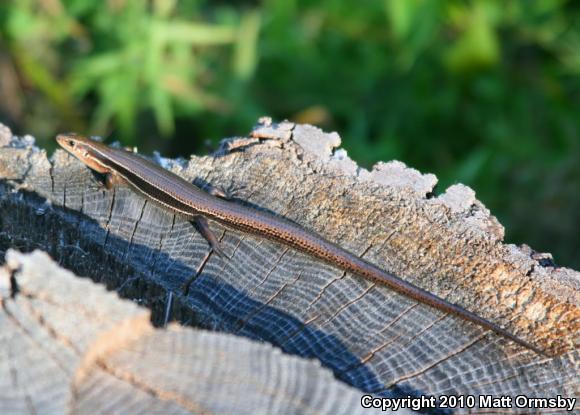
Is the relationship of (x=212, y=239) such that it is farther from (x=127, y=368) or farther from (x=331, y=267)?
(x=127, y=368)

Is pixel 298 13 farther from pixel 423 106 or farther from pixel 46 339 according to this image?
pixel 46 339

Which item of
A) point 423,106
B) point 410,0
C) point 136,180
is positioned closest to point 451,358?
point 136,180

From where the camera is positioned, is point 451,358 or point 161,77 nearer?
point 451,358

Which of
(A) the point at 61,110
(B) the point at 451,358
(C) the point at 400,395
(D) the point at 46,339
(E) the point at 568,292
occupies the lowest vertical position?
(D) the point at 46,339

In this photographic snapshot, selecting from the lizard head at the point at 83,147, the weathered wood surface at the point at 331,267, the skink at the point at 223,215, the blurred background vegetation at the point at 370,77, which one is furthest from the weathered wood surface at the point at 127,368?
the blurred background vegetation at the point at 370,77

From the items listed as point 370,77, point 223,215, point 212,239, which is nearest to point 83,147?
point 223,215

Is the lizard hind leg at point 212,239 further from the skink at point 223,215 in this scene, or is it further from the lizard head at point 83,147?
the lizard head at point 83,147

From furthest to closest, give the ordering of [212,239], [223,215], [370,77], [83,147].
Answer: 1. [370,77]
2. [83,147]
3. [223,215]
4. [212,239]

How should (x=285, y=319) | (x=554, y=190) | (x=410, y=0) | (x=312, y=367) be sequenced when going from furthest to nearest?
(x=554, y=190) < (x=410, y=0) < (x=285, y=319) < (x=312, y=367)
